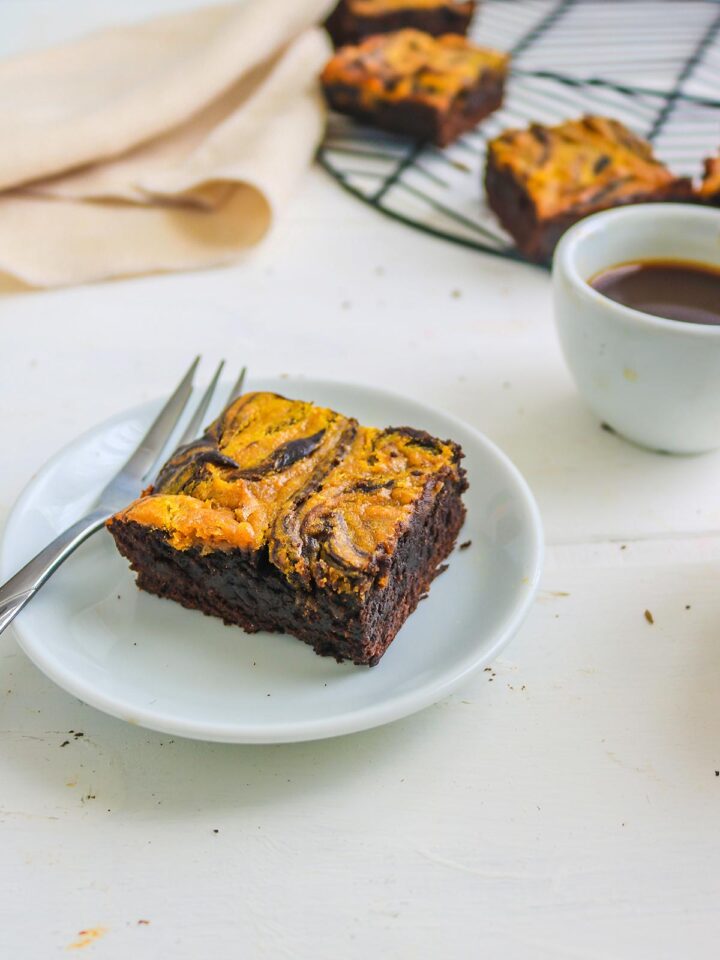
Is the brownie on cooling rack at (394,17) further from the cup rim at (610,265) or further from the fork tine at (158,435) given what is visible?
the fork tine at (158,435)

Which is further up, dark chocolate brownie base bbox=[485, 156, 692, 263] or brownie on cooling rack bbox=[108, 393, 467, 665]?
brownie on cooling rack bbox=[108, 393, 467, 665]

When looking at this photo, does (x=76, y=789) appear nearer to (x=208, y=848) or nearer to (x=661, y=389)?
(x=208, y=848)

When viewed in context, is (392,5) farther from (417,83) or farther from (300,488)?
(300,488)

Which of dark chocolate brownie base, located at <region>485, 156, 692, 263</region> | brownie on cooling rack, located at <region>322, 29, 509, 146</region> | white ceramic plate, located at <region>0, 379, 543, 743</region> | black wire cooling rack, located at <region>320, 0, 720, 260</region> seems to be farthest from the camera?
brownie on cooling rack, located at <region>322, 29, 509, 146</region>

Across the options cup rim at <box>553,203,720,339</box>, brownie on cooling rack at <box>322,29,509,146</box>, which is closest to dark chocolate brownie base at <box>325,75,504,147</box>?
brownie on cooling rack at <box>322,29,509,146</box>

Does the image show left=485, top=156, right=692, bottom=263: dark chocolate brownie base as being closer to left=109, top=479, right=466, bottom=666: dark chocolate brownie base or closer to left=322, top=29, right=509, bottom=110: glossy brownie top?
left=322, top=29, right=509, bottom=110: glossy brownie top

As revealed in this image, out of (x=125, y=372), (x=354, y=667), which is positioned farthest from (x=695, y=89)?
(x=354, y=667)
